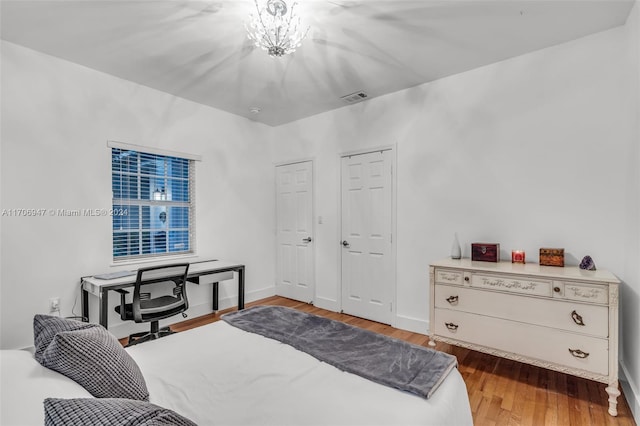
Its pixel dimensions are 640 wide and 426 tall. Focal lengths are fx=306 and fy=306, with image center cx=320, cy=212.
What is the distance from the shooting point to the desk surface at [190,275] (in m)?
2.84

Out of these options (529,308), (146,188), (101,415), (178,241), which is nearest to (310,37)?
(146,188)

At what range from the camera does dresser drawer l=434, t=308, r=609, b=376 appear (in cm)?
217

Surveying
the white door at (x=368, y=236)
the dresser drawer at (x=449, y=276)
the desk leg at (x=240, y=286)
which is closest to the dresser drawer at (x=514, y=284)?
the dresser drawer at (x=449, y=276)

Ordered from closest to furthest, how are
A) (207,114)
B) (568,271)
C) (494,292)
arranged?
1. (568,271)
2. (494,292)
3. (207,114)

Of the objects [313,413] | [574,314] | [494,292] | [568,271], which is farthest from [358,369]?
[568,271]

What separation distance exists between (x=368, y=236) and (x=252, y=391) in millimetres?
2826

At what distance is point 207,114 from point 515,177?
12.3 feet

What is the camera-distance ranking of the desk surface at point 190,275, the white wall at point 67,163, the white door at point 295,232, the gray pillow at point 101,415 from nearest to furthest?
the gray pillow at point 101,415, the white wall at point 67,163, the desk surface at point 190,275, the white door at point 295,232

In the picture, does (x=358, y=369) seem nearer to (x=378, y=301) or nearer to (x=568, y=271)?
(x=568, y=271)

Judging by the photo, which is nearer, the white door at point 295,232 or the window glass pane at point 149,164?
the window glass pane at point 149,164

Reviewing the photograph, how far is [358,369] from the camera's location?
1.48 meters

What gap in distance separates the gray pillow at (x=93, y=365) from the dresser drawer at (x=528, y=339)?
2.47 metres

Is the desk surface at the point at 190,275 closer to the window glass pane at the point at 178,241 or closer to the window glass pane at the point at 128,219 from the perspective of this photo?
the window glass pane at the point at 178,241

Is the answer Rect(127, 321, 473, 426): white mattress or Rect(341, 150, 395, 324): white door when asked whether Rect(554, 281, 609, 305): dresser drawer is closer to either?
Rect(127, 321, 473, 426): white mattress
